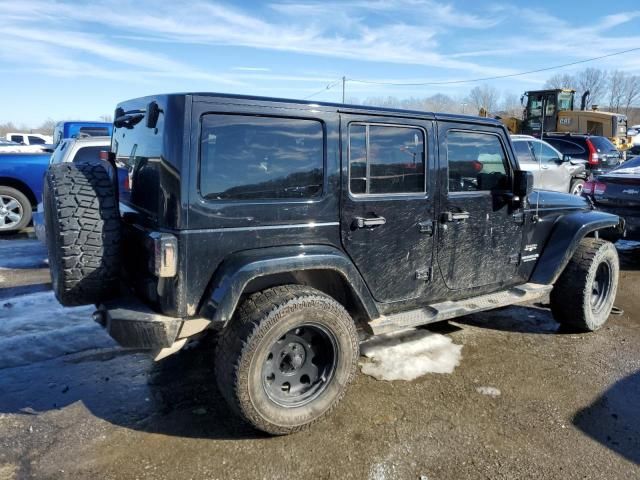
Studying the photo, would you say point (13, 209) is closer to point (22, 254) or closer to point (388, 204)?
point (22, 254)

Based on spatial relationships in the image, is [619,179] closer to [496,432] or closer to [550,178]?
[550,178]

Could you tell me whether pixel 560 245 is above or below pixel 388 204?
below

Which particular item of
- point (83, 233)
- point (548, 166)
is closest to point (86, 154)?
point (83, 233)

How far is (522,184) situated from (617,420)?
1799mm

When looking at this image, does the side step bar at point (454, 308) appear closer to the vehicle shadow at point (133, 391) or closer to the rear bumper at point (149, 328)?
the vehicle shadow at point (133, 391)

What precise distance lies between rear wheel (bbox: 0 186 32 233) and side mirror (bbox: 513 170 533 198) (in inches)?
322

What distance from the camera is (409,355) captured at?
4078mm

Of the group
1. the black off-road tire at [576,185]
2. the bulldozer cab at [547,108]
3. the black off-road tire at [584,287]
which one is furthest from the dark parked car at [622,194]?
the bulldozer cab at [547,108]

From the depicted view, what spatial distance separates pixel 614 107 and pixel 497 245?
7659 centimetres

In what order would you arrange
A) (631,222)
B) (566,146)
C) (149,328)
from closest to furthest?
(149,328), (631,222), (566,146)

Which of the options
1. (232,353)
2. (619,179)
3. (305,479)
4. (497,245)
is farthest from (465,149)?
(619,179)

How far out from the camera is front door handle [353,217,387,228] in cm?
321

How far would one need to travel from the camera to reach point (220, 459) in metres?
2.76

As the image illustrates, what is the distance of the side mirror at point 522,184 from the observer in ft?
13.1
